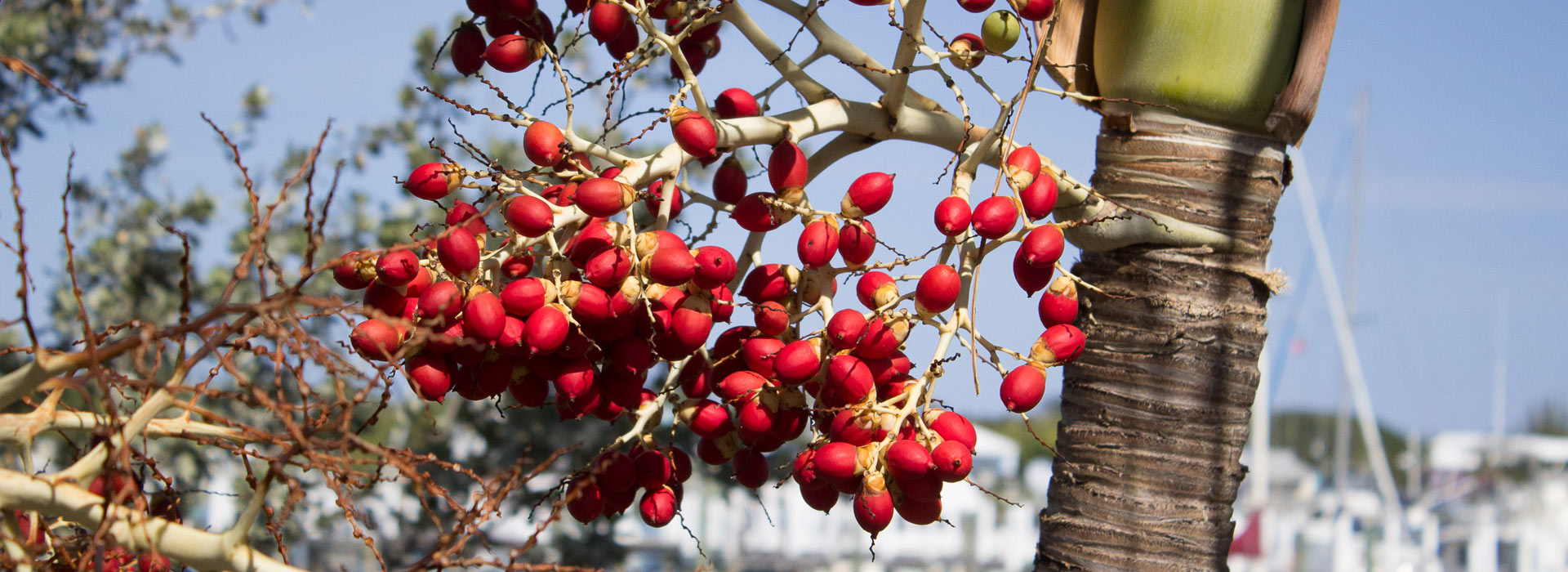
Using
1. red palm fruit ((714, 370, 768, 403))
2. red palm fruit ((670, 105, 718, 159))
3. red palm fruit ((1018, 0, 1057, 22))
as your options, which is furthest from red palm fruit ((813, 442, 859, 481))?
red palm fruit ((1018, 0, 1057, 22))

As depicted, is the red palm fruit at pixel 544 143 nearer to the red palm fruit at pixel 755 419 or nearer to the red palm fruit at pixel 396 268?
the red palm fruit at pixel 396 268

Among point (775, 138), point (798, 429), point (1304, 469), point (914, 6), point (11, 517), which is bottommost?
point (11, 517)

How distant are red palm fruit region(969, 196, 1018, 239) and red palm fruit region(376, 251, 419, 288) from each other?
546mm

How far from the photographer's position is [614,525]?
4457 millimetres

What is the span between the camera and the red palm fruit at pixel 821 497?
47.1 inches

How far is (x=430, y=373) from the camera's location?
1034mm

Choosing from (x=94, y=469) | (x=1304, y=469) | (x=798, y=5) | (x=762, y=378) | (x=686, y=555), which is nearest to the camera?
(x=94, y=469)

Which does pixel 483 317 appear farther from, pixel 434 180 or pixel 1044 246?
pixel 1044 246

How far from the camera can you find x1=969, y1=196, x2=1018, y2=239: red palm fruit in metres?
1.12

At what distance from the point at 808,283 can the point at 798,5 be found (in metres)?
0.36

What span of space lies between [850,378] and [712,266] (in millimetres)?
173

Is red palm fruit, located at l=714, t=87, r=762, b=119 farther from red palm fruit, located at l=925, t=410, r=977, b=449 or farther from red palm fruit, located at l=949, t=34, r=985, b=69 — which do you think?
red palm fruit, located at l=925, t=410, r=977, b=449

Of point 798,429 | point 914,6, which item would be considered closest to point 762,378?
point 798,429

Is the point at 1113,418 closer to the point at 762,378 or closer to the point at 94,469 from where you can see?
the point at 762,378
